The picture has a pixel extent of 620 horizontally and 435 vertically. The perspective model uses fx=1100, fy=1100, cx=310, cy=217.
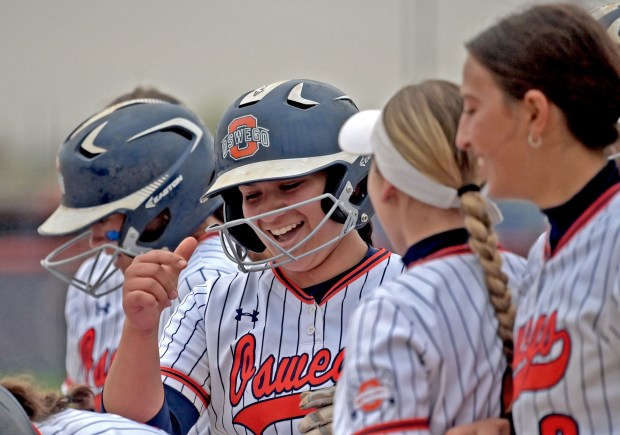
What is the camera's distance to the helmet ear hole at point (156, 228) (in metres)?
3.89

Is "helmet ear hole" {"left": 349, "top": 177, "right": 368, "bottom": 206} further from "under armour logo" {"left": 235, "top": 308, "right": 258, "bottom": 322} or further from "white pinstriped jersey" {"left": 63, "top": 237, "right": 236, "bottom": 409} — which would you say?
"white pinstriped jersey" {"left": 63, "top": 237, "right": 236, "bottom": 409}

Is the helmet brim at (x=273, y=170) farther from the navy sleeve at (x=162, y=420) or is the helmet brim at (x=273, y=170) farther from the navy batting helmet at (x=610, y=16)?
the navy batting helmet at (x=610, y=16)

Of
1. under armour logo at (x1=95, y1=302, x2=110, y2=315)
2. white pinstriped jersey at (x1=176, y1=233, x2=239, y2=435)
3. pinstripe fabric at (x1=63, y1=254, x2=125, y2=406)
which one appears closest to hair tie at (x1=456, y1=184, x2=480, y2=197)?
white pinstriped jersey at (x1=176, y1=233, x2=239, y2=435)

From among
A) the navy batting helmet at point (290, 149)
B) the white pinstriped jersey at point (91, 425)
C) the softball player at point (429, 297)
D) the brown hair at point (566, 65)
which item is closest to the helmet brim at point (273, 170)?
the navy batting helmet at point (290, 149)

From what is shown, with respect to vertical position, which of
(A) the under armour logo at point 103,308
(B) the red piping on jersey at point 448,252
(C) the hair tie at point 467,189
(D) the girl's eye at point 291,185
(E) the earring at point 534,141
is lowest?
(A) the under armour logo at point 103,308

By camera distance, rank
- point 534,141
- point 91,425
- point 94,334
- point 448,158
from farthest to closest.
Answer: point 94,334 < point 91,425 < point 448,158 < point 534,141

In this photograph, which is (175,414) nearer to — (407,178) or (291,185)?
(291,185)

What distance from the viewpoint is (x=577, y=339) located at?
5.77 feet

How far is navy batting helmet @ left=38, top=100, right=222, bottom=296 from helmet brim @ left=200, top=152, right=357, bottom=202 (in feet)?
3.24

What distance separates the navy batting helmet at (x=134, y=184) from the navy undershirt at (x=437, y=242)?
194 centimetres

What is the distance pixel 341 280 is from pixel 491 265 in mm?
992

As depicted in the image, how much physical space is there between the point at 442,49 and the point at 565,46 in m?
6.69

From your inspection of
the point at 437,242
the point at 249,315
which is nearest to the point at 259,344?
the point at 249,315

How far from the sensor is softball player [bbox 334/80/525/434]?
1836 millimetres
